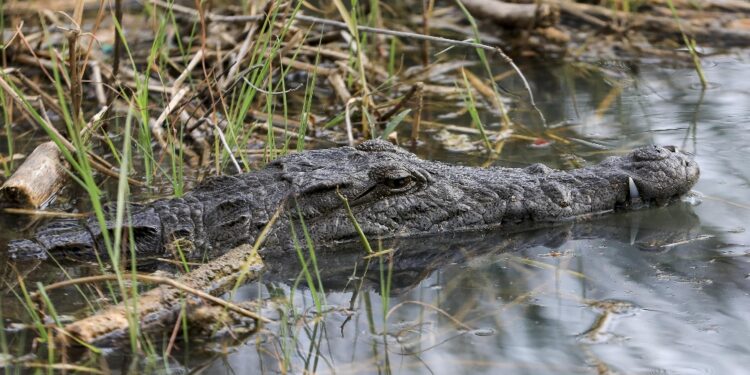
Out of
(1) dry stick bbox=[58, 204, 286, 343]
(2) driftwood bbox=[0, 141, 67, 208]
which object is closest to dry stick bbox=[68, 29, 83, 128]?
(2) driftwood bbox=[0, 141, 67, 208]

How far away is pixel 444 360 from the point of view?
3.39 metres

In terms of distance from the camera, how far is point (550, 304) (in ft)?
12.6

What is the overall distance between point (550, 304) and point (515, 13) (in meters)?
5.31

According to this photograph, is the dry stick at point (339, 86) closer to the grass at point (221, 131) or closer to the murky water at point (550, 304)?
the grass at point (221, 131)

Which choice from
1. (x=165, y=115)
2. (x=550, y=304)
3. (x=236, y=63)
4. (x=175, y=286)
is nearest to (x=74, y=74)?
(x=165, y=115)

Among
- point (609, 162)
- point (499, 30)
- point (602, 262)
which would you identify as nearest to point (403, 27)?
point (499, 30)

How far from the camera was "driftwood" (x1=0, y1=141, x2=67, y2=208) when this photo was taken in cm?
515

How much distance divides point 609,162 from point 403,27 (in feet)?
13.8

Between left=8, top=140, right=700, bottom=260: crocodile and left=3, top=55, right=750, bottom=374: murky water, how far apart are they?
0.40ft

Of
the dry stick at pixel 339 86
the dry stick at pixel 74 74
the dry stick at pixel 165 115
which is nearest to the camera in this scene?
the dry stick at pixel 74 74

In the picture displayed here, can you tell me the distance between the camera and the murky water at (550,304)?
3.38 metres

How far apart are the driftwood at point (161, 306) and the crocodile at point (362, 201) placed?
484 mm

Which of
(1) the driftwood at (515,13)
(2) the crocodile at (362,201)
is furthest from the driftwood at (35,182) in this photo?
(1) the driftwood at (515,13)

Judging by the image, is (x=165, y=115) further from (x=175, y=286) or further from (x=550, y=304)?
(x=550, y=304)
